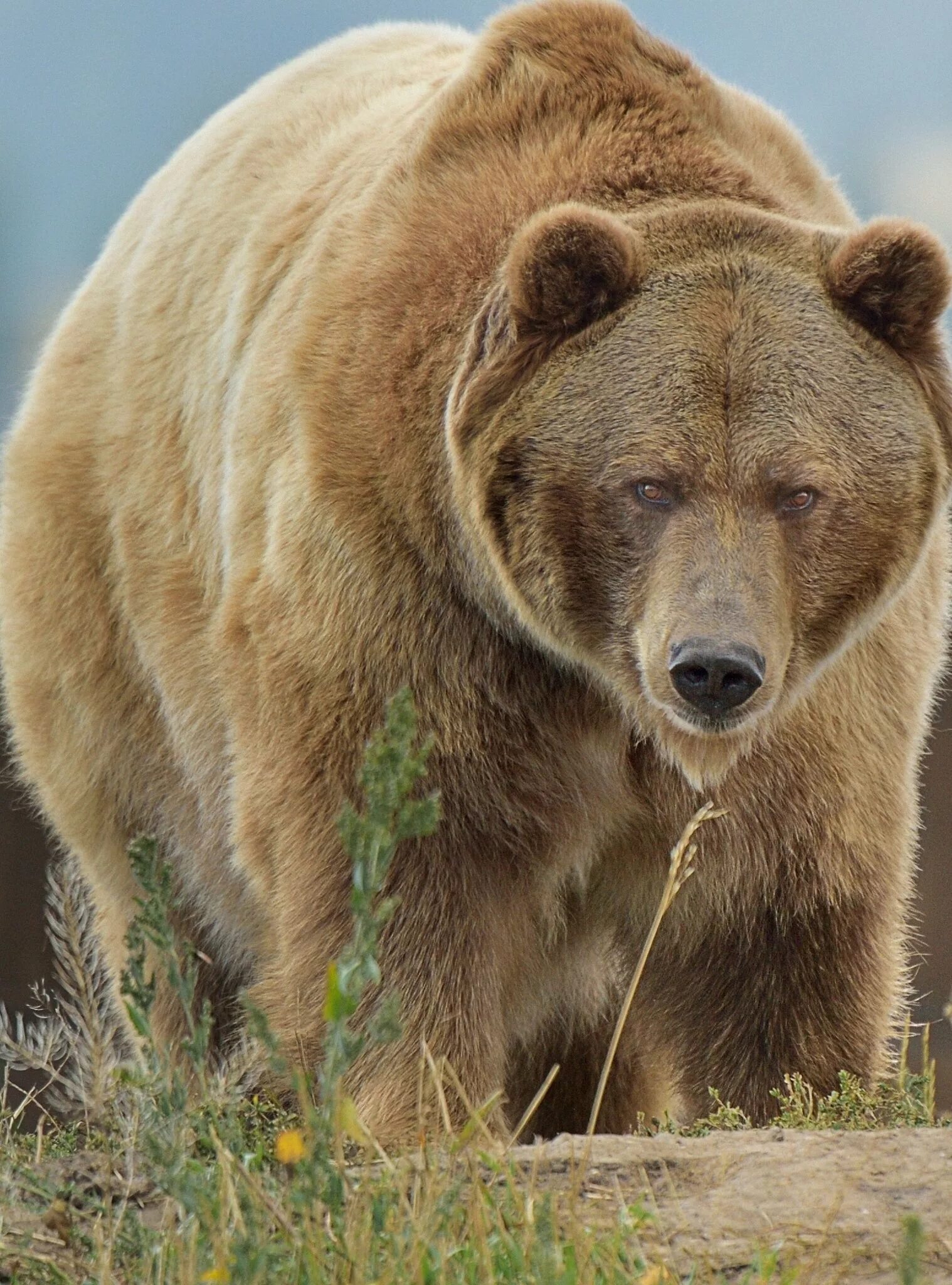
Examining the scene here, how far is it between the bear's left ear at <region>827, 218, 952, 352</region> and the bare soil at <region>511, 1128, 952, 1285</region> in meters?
1.73

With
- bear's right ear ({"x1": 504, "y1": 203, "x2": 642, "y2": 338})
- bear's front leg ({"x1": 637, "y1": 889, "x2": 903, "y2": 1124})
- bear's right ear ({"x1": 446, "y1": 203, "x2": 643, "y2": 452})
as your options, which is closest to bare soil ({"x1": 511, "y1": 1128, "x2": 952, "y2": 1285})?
bear's front leg ({"x1": 637, "y1": 889, "x2": 903, "y2": 1124})

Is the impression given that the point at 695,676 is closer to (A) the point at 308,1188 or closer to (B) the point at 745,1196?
(B) the point at 745,1196

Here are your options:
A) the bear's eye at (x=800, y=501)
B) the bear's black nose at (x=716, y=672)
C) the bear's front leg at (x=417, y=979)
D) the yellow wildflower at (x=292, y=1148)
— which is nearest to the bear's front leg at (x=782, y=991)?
the bear's front leg at (x=417, y=979)

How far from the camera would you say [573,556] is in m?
4.01

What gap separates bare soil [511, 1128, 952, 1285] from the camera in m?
2.96

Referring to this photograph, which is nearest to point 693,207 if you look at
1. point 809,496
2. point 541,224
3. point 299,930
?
point 541,224

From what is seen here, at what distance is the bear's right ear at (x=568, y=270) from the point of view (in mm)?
3900

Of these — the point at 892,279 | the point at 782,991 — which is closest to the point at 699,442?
the point at 892,279

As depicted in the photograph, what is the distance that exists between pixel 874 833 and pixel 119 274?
3139 millimetres

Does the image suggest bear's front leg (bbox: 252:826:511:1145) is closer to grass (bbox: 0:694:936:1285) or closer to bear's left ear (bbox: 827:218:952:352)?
grass (bbox: 0:694:936:1285)

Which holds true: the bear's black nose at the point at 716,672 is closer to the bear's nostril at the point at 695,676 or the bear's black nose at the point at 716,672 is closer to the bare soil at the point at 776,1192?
the bear's nostril at the point at 695,676

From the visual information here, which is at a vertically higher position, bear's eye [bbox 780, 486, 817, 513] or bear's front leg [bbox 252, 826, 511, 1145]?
bear's eye [bbox 780, 486, 817, 513]

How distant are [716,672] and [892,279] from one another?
102 cm

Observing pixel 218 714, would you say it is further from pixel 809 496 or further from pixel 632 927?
pixel 809 496
